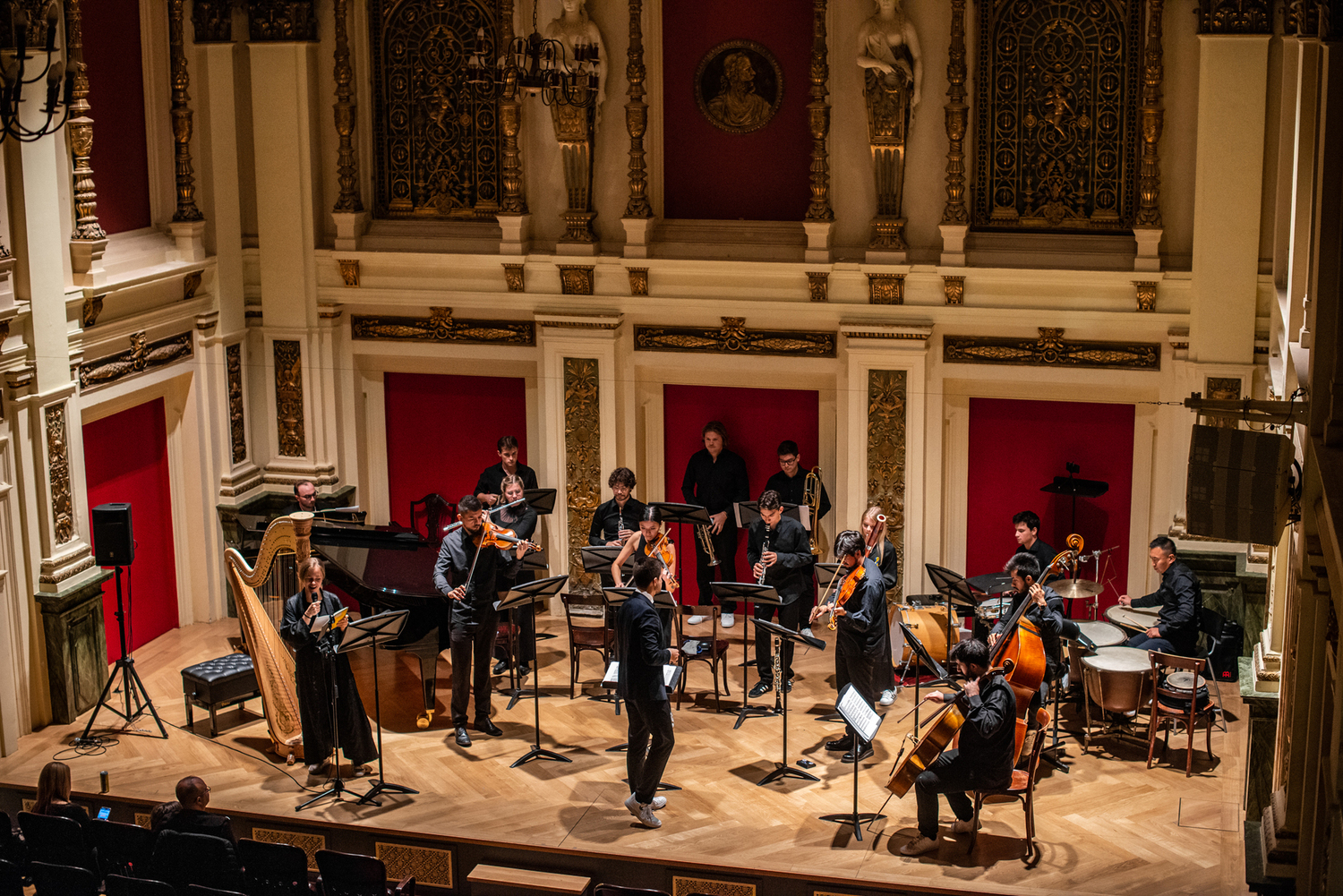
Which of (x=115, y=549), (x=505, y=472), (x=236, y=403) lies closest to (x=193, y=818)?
(x=115, y=549)

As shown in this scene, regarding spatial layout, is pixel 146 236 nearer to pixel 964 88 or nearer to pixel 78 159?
pixel 78 159

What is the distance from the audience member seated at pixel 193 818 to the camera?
704 centimetres

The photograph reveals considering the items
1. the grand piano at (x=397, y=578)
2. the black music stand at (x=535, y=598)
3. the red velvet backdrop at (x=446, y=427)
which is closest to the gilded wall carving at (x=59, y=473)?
the grand piano at (x=397, y=578)

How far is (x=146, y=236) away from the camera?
425 inches

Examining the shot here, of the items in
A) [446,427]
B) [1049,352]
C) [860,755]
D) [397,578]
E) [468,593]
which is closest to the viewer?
[860,755]

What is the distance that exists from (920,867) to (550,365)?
5.04m

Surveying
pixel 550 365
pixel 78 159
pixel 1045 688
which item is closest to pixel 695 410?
pixel 550 365

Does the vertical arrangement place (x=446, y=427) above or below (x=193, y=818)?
above

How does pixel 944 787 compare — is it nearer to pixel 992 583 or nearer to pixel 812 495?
pixel 992 583

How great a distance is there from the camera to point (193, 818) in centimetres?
706

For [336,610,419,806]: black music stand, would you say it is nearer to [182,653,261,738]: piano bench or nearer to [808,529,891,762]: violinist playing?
[182,653,261,738]: piano bench

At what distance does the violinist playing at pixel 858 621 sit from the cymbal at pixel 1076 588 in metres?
1.14

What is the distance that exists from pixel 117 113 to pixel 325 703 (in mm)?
4562

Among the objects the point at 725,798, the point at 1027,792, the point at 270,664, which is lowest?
the point at 725,798
